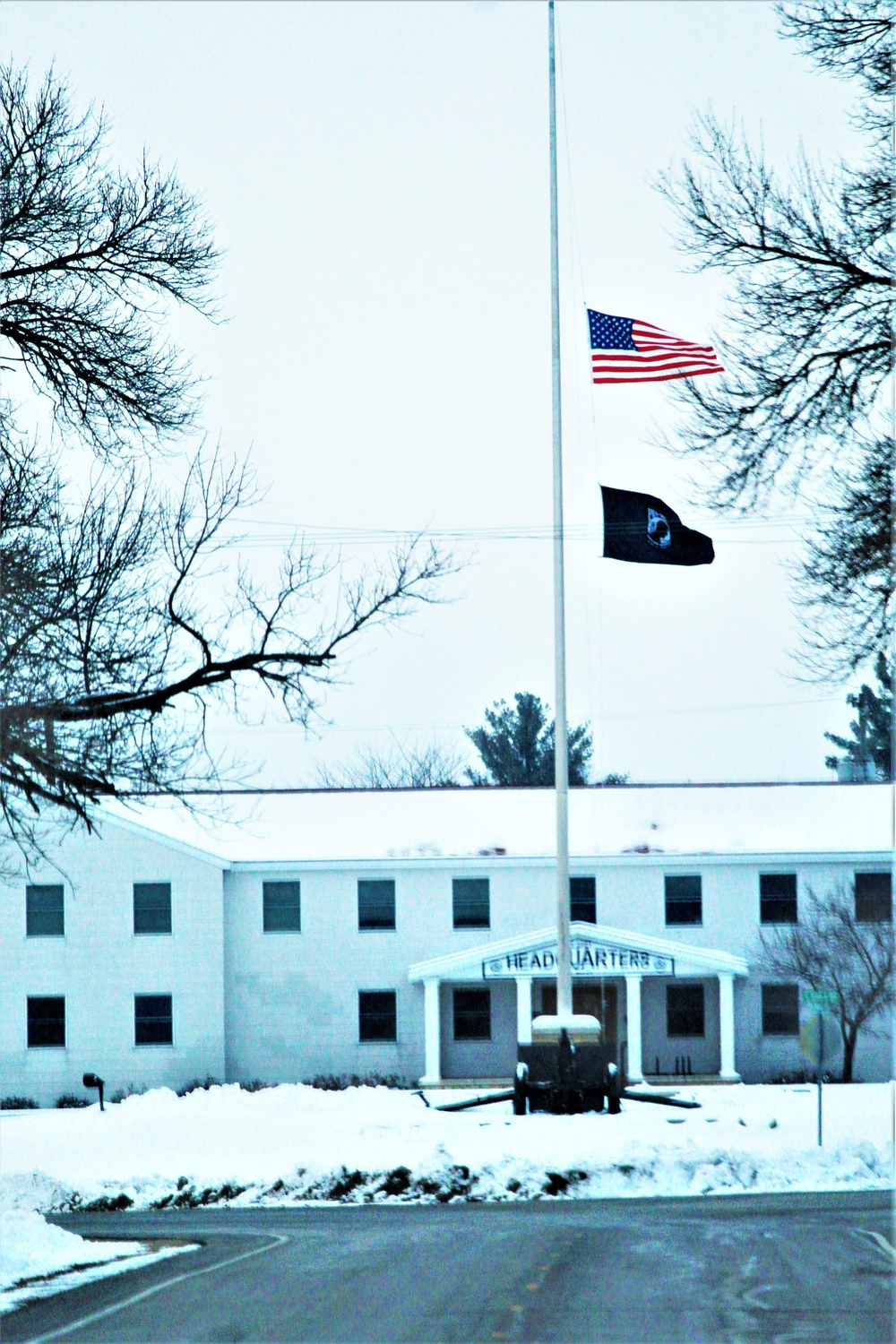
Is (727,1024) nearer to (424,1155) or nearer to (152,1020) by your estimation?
(152,1020)

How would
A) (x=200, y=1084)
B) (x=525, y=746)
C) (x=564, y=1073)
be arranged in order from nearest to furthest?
(x=564, y=1073)
(x=200, y=1084)
(x=525, y=746)

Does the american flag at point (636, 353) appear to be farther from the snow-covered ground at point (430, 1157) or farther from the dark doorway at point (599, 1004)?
the dark doorway at point (599, 1004)

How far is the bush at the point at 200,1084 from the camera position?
38281 mm

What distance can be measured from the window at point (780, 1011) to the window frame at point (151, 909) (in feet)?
46.1

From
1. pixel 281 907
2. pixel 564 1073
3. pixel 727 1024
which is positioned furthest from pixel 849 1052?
pixel 281 907

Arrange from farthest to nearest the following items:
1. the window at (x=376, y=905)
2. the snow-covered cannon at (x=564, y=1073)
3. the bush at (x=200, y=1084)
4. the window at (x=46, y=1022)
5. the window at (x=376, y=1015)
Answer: the window at (x=376, y=905), the window at (x=376, y=1015), the window at (x=46, y=1022), the bush at (x=200, y=1084), the snow-covered cannon at (x=564, y=1073)

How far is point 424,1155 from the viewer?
23609 millimetres

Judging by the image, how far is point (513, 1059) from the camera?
1571 inches

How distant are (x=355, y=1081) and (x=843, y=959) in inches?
446

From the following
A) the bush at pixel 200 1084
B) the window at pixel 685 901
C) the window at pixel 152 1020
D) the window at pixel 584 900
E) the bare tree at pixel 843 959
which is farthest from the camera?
the window at pixel 584 900

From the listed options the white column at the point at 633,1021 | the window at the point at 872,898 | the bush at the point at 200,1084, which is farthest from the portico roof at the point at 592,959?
the bush at the point at 200,1084

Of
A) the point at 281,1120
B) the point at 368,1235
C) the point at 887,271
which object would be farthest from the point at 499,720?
the point at 887,271

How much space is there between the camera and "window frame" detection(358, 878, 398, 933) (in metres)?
40.2

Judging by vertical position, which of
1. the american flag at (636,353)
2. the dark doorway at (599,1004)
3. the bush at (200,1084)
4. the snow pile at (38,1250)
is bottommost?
the bush at (200,1084)
